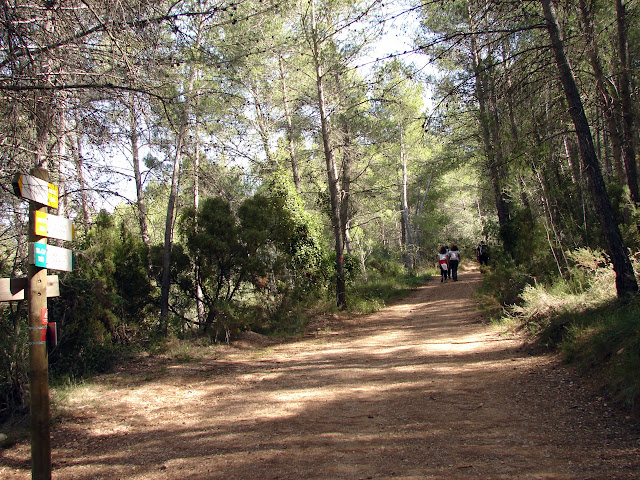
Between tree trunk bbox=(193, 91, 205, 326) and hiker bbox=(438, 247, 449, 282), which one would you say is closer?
tree trunk bbox=(193, 91, 205, 326)

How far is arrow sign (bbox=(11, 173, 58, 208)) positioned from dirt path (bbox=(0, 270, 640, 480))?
8.42 feet

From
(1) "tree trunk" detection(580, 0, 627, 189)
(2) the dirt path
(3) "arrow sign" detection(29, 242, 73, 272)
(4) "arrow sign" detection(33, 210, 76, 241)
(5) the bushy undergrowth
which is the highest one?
(1) "tree trunk" detection(580, 0, 627, 189)

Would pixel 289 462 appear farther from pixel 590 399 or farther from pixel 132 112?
pixel 132 112

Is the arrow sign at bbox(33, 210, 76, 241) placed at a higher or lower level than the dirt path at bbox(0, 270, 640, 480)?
higher

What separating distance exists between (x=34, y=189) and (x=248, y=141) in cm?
1199

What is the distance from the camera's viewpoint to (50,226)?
399cm

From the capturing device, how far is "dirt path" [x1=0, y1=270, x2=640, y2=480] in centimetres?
383

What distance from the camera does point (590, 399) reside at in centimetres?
500

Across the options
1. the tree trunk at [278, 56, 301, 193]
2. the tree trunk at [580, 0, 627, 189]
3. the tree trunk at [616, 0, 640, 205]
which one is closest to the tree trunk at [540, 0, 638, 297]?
the tree trunk at [580, 0, 627, 189]

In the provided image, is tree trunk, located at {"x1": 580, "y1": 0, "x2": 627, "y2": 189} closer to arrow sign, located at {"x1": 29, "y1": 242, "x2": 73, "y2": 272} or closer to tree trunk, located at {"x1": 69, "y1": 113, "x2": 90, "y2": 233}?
tree trunk, located at {"x1": 69, "y1": 113, "x2": 90, "y2": 233}

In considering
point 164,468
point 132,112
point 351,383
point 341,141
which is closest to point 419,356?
point 351,383

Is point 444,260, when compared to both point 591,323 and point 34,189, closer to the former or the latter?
point 591,323

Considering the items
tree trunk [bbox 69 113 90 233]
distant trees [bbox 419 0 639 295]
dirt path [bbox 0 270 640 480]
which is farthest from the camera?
distant trees [bbox 419 0 639 295]

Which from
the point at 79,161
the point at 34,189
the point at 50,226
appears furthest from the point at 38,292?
the point at 79,161
